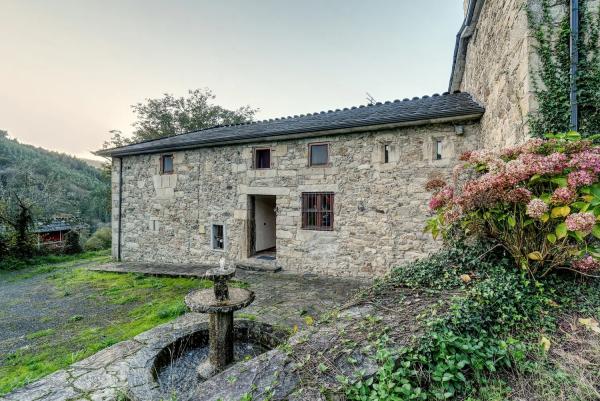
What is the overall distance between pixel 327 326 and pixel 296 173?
5477 millimetres

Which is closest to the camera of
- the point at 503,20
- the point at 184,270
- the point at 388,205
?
the point at 503,20

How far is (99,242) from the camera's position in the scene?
1502cm

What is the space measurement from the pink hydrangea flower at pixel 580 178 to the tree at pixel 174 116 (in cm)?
1999

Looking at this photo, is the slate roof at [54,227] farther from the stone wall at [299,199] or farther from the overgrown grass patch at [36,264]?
the stone wall at [299,199]

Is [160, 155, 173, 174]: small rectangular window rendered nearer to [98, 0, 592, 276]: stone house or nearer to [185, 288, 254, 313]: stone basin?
[98, 0, 592, 276]: stone house

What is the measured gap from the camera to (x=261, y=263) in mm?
7875

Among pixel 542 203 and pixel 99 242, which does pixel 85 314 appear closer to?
pixel 542 203

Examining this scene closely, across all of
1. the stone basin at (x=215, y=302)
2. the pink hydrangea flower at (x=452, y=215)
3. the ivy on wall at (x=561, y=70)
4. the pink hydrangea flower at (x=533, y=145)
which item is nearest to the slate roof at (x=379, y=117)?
the ivy on wall at (x=561, y=70)

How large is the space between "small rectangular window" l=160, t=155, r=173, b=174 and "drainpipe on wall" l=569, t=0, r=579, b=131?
10.2 m

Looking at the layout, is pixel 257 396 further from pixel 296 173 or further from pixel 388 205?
pixel 296 173

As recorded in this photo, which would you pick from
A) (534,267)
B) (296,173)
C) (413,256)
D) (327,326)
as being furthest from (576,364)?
(296,173)

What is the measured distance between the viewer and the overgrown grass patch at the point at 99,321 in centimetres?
344

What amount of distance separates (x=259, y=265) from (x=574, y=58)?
749cm

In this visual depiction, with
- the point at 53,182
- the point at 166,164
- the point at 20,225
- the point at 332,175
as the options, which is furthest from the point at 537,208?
the point at 53,182
